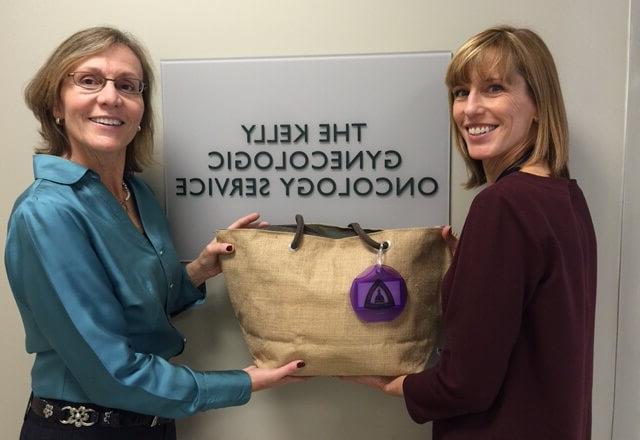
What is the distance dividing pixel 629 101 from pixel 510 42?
46cm

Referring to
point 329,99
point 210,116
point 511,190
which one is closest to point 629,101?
point 511,190

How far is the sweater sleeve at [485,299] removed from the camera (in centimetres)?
86

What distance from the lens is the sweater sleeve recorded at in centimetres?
86

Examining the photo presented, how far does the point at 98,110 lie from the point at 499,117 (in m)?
0.74

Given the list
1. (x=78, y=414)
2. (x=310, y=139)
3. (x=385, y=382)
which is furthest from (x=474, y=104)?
(x=78, y=414)

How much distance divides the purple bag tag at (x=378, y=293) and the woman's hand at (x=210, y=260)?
297 mm

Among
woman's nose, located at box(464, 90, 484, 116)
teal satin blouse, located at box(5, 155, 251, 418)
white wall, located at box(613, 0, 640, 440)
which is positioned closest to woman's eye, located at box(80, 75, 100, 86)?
teal satin blouse, located at box(5, 155, 251, 418)

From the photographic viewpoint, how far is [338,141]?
1293 mm

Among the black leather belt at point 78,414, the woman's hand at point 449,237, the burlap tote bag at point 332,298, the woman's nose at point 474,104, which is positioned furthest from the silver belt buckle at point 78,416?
the woman's nose at point 474,104

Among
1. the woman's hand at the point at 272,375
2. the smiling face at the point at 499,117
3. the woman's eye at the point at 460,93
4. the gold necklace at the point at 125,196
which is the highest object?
the woman's eye at the point at 460,93

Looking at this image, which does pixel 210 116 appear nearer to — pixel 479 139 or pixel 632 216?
pixel 479 139

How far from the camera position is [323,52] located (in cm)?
128

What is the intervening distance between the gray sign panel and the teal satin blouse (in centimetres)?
29

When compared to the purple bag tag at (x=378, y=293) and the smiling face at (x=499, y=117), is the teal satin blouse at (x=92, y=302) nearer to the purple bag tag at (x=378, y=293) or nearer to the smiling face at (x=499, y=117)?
the purple bag tag at (x=378, y=293)
